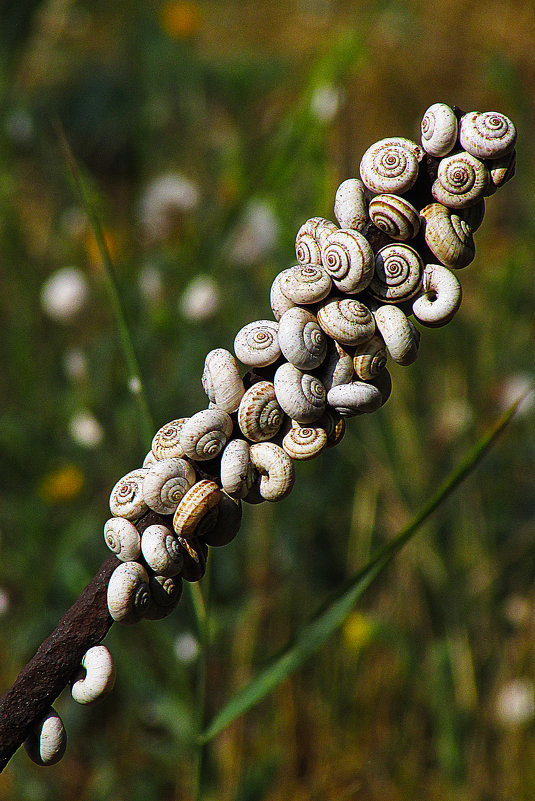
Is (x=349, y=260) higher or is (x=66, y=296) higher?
(x=66, y=296)

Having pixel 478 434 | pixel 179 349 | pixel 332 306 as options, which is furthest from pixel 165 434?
pixel 478 434

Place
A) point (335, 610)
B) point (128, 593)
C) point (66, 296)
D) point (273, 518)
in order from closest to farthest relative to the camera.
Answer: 1. point (128, 593)
2. point (335, 610)
3. point (273, 518)
4. point (66, 296)

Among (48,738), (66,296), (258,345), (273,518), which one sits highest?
(66,296)

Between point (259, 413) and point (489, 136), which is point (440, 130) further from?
point (259, 413)

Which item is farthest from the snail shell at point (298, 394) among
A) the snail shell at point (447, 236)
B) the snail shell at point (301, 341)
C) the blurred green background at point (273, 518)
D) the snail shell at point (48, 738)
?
the blurred green background at point (273, 518)

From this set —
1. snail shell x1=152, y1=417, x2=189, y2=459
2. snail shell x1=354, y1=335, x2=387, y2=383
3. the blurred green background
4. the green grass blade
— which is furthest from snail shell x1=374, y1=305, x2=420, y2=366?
the blurred green background

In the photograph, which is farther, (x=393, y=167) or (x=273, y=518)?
(x=273, y=518)

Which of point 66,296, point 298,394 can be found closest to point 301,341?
point 298,394
